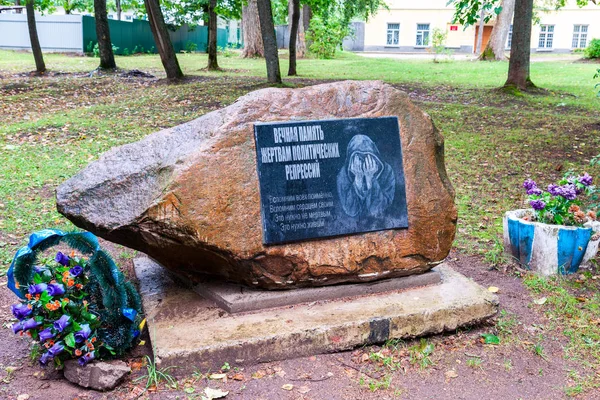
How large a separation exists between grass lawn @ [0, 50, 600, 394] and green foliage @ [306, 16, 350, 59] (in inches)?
452

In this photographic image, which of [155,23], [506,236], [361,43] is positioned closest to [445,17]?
[361,43]

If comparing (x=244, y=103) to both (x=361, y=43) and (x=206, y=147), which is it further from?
(x=361, y=43)

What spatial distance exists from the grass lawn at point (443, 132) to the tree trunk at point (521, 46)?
55 centimetres

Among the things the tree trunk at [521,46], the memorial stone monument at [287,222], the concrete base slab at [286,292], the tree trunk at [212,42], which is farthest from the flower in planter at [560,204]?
the tree trunk at [212,42]

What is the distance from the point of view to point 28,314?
11.3 ft

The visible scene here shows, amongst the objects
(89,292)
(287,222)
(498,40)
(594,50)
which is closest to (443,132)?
(287,222)

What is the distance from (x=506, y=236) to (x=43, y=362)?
3727 mm

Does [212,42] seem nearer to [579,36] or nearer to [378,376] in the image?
[378,376]

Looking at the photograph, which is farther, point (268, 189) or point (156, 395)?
point (268, 189)

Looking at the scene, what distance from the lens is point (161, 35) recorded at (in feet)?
47.9

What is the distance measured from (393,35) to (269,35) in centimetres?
3445

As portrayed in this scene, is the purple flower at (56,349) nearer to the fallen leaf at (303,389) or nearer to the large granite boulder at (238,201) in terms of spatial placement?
the large granite boulder at (238,201)

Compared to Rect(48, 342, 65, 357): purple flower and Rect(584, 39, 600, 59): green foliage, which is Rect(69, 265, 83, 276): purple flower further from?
Rect(584, 39, 600, 59): green foliage

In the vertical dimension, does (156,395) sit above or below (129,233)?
below
